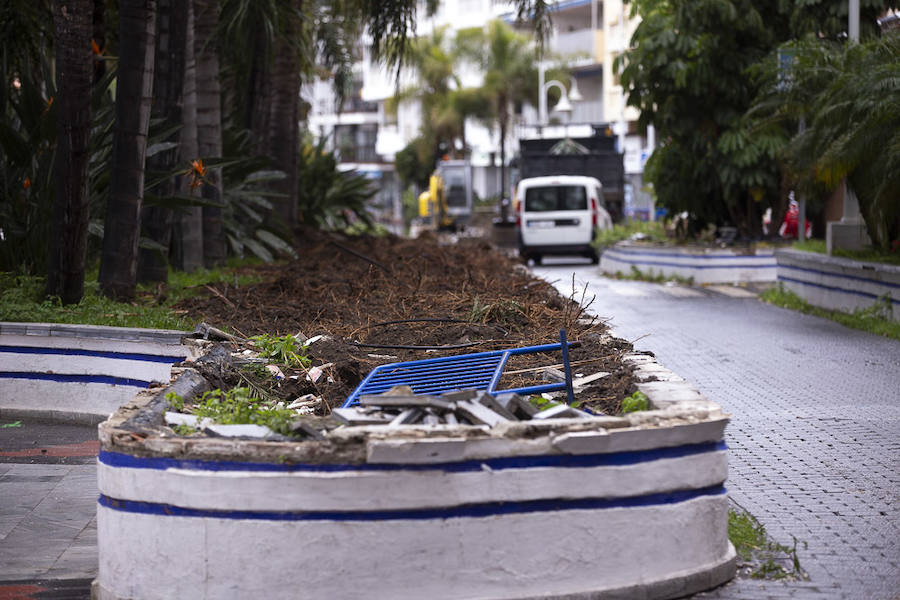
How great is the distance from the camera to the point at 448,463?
5.23 m

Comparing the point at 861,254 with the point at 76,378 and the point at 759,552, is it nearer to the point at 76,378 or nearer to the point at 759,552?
the point at 76,378

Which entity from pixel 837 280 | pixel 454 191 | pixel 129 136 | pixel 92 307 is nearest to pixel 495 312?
pixel 92 307

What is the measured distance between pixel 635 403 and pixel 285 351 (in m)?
3.12

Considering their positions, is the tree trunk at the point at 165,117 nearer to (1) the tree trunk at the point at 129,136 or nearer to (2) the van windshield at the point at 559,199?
(1) the tree trunk at the point at 129,136

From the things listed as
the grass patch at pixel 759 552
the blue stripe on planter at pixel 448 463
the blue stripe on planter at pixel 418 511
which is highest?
the blue stripe on planter at pixel 448 463

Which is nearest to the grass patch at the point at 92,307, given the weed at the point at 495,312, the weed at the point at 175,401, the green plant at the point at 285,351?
the green plant at the point at 285,351

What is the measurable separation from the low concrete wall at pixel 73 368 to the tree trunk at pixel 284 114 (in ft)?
40.0

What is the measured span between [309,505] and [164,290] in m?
8.97

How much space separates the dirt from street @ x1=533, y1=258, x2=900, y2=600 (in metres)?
1.01

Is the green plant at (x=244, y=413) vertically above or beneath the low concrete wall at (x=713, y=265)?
above

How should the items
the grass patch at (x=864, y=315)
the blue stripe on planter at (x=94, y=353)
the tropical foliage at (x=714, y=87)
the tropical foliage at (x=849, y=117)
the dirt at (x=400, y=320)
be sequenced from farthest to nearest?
the tropical foliage at (x=714, y=87)
the tropical foliage at (x=849, y=117)
the grass patch at (x=864, y=315)
the blue stripe on planter at (x=94, y=353)
the dirt at (x=400, y=320)

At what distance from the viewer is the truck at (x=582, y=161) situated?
42.2 metres

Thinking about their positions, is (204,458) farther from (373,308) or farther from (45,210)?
(45,210)

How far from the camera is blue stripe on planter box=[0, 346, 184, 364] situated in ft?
33.7
